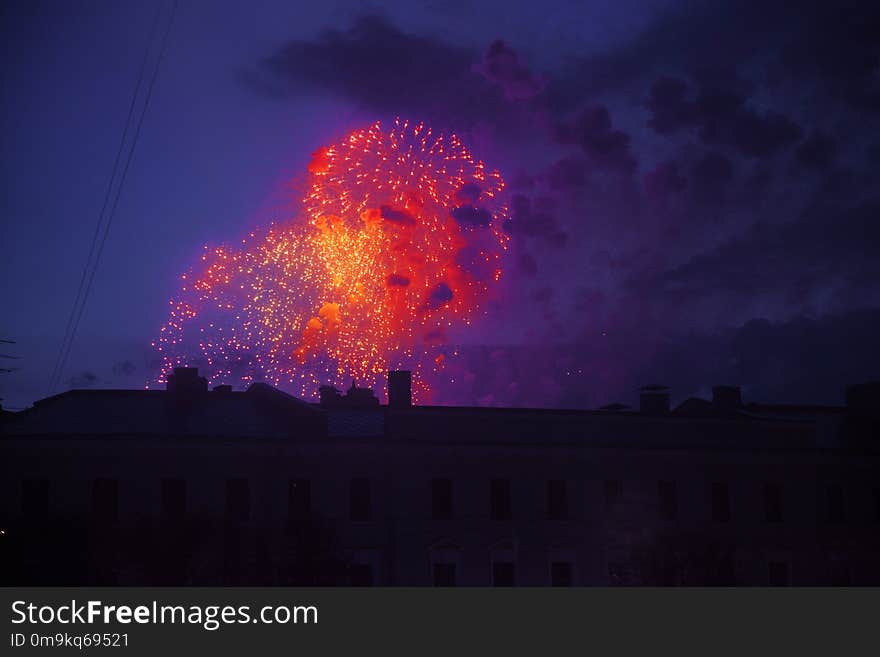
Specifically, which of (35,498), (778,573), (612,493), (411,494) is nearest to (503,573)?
(411,494)

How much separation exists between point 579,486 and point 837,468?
1271 centimetres

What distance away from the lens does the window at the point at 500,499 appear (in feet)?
155

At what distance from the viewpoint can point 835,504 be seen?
52.0 meters

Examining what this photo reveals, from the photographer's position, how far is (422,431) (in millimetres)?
48750

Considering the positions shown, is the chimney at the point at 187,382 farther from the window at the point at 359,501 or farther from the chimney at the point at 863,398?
the chimney at the point at 863,398

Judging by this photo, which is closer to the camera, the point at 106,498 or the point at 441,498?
the point at 106,498

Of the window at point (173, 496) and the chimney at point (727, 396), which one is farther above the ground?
the chimney at point (727, 396)

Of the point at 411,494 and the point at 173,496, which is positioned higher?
the point at 411,494

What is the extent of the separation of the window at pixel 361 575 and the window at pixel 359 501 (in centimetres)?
187

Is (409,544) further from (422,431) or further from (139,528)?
(139,528)

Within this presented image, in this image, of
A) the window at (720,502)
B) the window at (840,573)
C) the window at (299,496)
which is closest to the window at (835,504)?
the window at (840,573)

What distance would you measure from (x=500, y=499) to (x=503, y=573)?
118 inches

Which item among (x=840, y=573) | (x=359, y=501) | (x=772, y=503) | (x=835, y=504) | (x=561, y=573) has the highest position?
(x=835, y=504)

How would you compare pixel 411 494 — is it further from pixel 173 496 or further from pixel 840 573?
pixel 840 573
